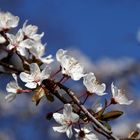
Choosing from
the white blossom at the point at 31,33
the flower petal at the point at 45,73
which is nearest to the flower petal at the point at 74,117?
the flower petal at the point at 45,73

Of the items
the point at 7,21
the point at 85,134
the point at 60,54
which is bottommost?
the point at 85,134

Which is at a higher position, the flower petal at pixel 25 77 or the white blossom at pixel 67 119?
the flower petal at pixel 25 77

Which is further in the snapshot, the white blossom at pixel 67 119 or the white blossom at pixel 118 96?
the white blossom at pixel 118 96

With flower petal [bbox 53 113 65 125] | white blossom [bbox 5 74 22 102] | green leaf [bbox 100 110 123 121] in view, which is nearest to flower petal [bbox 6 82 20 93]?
white blossom [bbox 5 74 22 102]

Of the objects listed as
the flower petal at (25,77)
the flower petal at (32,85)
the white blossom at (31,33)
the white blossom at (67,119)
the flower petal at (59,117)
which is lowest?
the white blossom at (67,119)

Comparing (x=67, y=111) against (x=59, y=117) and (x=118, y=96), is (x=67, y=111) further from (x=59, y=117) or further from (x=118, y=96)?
(x=118, y=96)

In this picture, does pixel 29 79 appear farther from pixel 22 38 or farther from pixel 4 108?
pixel 4 108

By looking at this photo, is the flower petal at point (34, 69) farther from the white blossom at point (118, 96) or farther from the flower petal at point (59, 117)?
the white blossom at point (118, 96)

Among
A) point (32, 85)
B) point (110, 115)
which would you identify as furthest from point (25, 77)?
point (110, 115)
